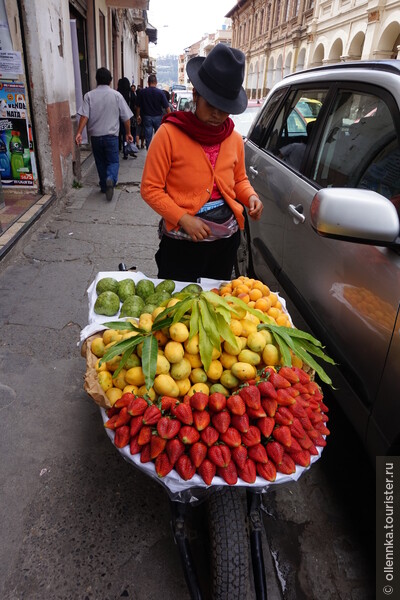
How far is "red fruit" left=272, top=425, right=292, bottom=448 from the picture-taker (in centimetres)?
148

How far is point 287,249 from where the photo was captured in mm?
2939

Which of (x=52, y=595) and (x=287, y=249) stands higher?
(x=287, y=249)

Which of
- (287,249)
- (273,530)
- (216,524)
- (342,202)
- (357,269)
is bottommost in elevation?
(273,530)

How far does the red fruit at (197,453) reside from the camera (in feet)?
4.64

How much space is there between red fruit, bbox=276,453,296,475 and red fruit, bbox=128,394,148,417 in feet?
1.67

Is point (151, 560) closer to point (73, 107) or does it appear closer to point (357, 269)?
point (357, 269)

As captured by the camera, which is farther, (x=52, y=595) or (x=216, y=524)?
(x=52, y=595)

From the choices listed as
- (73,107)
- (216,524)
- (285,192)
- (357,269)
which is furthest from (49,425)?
(73,107)

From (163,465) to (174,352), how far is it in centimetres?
42

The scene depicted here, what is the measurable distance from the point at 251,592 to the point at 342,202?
1687 mm

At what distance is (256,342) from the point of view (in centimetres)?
174

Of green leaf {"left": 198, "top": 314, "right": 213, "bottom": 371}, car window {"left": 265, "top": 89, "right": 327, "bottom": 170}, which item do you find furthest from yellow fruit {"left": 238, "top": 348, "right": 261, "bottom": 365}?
car window {"left": 265, "top": 89, "right": 327, "bottom": 170}

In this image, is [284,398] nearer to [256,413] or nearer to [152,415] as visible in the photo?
[256,413]

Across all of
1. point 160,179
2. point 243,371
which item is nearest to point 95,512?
point 243,371
